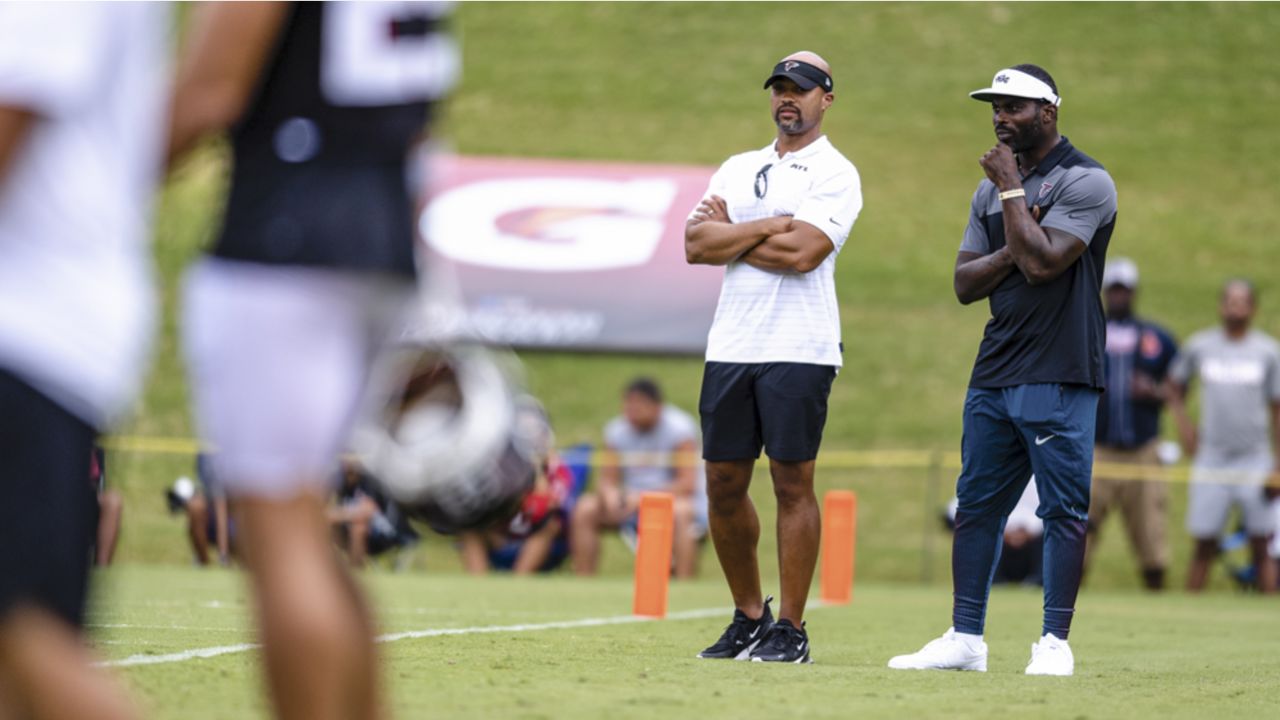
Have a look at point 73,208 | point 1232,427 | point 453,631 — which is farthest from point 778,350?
point 1232,427

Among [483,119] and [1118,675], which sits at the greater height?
[483,119]

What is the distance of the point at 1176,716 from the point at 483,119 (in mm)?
25478

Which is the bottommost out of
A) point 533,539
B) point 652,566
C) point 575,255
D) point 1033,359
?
point 652,566

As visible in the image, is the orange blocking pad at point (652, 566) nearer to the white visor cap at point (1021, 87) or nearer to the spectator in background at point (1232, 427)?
the white visor cap at point (1021, 87)

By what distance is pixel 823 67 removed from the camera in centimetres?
786

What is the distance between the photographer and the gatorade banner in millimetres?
17703

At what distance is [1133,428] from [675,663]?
10.1 m

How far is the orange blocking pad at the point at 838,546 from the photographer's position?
1177 centimetres

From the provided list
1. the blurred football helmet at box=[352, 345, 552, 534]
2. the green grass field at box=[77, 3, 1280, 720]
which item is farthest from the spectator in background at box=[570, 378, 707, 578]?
the blurred football helmet at box=[352, 345, 552, 534]

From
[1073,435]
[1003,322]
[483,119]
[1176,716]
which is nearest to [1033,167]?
[1003,322]

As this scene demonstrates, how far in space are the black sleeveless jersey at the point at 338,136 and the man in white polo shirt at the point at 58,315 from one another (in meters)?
0.31

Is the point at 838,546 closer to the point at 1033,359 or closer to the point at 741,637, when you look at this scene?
the point at 741,637

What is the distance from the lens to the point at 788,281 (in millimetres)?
7691

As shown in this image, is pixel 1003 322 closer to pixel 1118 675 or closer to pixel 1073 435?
pixel 1073 435
